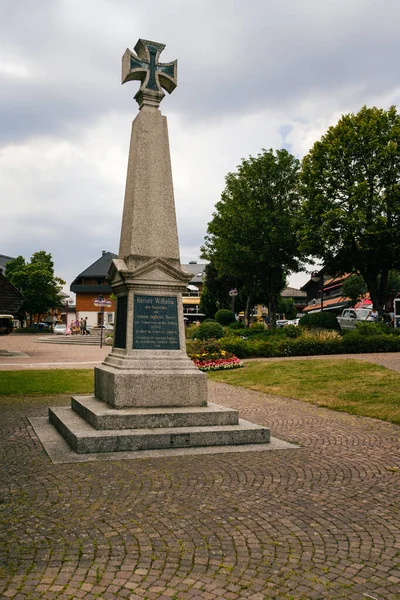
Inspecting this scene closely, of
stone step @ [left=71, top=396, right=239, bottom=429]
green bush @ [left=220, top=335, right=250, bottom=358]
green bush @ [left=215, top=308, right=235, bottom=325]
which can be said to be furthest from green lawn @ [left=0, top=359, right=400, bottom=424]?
green bush @ [left=215, top=308, right=235, bottom=325]

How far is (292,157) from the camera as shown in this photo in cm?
4253

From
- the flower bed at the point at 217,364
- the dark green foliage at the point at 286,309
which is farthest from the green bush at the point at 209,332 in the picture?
the dark green foliage at the point at 286,309

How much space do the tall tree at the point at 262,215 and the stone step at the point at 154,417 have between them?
109ft

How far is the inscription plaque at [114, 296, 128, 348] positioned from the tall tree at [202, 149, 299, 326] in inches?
1257

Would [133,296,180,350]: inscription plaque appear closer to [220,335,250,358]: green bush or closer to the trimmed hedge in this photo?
[220,335,250,358]: green bush

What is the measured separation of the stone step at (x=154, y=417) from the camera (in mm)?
7570

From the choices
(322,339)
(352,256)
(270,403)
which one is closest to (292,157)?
(352,256)

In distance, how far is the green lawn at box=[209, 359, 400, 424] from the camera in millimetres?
11852

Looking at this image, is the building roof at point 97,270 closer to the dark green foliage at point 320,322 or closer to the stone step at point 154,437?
the dark green foliage at point 320,322

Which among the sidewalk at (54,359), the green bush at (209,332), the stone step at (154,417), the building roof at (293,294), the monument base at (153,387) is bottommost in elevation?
the sidewalk at (54,359)

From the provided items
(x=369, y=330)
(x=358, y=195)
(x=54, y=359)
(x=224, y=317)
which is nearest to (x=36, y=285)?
(x=224, y=317)

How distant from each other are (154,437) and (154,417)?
498 millimetres

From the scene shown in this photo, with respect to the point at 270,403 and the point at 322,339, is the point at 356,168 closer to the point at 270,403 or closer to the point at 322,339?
the point at 322,339

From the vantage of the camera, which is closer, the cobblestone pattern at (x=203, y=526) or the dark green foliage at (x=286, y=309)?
the cobblestone pattern at (x=203, y=526)
